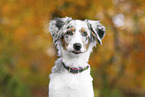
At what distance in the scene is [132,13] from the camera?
9.41 meters

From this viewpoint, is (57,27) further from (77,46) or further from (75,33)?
(77,46)

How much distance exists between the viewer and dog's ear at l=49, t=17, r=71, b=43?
3.35 meters

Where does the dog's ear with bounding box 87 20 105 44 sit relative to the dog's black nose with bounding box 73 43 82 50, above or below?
above

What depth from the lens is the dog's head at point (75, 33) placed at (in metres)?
3.23

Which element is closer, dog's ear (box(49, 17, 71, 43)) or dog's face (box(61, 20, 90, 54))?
dog's face (box(61, 20, 90, 54))

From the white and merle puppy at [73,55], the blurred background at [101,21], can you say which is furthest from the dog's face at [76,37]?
the blurred background at [101,21]

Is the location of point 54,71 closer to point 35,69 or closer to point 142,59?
point 142,59

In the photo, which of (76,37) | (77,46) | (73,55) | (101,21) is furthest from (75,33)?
(101,21)

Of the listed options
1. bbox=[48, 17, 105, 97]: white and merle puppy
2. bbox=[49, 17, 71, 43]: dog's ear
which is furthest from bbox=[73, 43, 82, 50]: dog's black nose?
bbox=[49, 17, 71, 43]: dog's ear

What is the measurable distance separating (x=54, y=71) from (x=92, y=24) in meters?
1.04

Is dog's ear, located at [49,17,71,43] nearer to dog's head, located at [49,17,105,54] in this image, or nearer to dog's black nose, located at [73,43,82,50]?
dog's head, located at [49,17,105,54]

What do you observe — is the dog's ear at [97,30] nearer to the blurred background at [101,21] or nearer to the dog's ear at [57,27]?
the dog's ear at [57,27]

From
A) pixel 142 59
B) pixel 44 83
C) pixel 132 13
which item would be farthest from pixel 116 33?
pixel 44 83

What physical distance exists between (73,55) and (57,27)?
55cm
